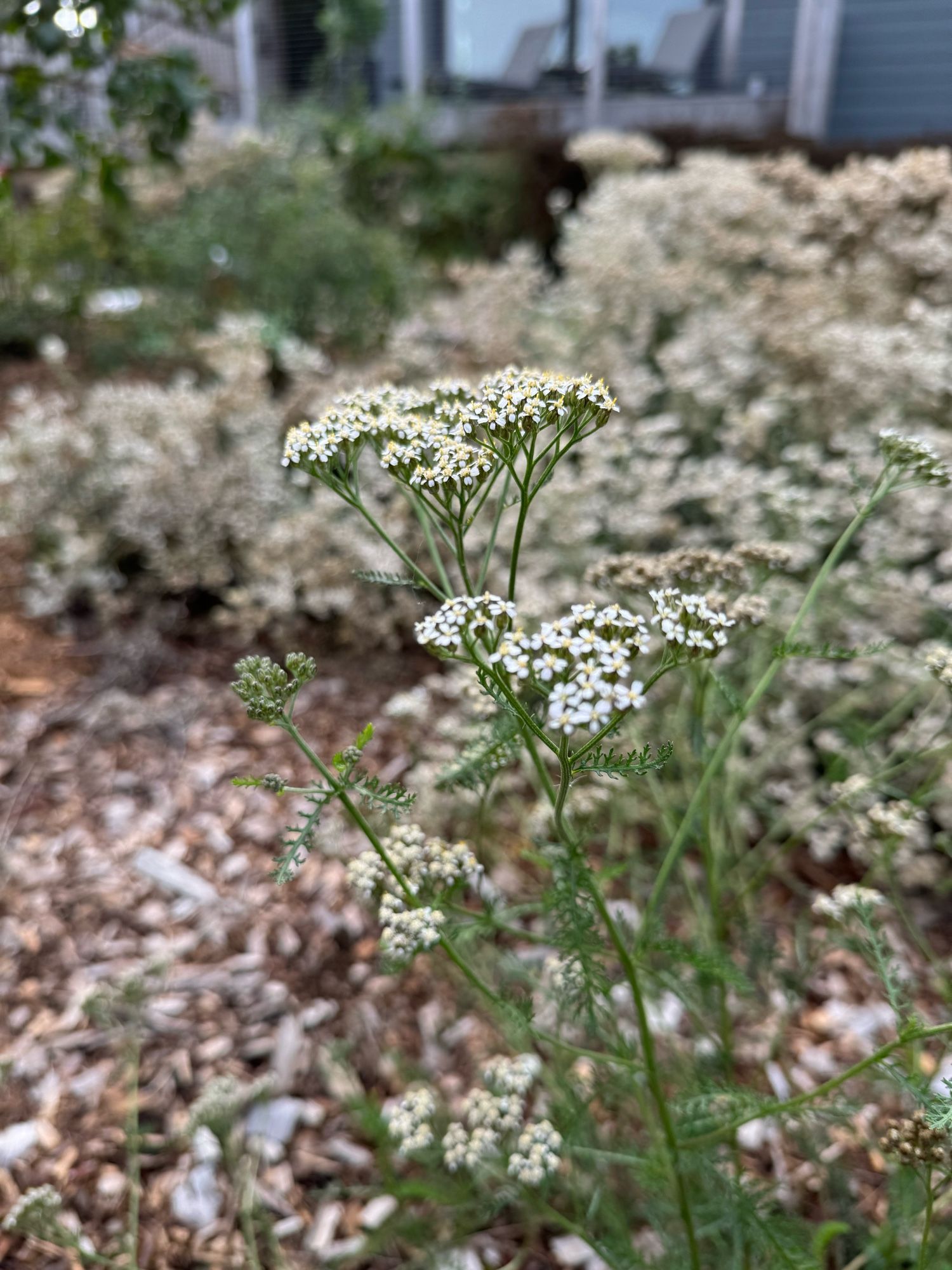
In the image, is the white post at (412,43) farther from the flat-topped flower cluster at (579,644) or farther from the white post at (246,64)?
the flat-topped flower cluster at (579,644)

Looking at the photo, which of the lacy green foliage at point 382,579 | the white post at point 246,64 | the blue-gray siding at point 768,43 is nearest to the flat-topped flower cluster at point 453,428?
the lacy green foliage at point 382,579

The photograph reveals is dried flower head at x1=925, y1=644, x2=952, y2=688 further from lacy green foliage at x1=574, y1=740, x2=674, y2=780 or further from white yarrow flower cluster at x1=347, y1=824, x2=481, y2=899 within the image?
white yarrow flower cluster at x1=347, y1=824, x2=481, y2=899

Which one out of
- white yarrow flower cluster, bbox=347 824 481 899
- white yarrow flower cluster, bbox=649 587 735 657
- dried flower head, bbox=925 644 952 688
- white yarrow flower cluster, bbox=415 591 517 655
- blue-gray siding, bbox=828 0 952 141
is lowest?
white yarrow flower cluster, bbox=347 824 481 899

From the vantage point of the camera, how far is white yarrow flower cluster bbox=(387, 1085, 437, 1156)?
1370 mm

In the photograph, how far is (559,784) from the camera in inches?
48.9

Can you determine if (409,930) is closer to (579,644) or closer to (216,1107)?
(579,644)

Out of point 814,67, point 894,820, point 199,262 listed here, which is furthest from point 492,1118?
point 814,67

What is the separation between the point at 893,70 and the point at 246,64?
8476mm

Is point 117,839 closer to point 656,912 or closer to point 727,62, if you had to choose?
point 656,912

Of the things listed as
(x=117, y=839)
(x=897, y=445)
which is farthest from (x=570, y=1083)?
(x=117, y=839)

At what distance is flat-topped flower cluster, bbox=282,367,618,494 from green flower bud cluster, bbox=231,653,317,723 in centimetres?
26

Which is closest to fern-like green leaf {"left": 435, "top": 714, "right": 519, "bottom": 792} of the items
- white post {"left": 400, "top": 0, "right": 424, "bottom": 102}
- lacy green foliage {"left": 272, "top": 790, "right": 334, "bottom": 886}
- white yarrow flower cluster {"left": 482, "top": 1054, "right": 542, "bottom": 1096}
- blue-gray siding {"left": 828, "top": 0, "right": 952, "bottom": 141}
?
lacy green foliage {"left": 272, "top": 790, "right": 334, "bottom": 886}

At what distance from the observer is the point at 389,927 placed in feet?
3.84

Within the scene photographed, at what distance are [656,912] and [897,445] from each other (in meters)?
0.88
